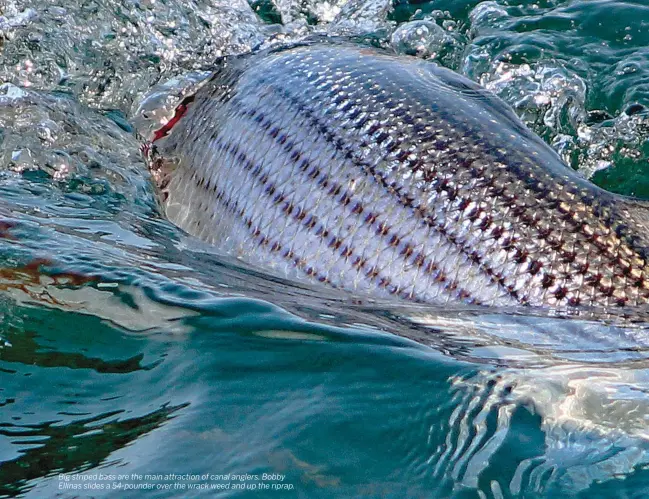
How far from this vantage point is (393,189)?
3.23 meters

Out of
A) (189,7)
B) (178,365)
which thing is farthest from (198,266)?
(189,7)

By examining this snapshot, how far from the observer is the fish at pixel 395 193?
2.91m

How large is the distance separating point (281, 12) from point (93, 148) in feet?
7.21

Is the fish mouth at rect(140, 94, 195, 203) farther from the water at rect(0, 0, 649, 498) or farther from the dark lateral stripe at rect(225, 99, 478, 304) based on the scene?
the dark lateral stripe at rect(225, 99, 478, 304)

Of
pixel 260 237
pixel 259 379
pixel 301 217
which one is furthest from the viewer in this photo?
pixel 260 237

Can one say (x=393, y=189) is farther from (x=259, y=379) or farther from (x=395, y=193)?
(x=259, y=379)

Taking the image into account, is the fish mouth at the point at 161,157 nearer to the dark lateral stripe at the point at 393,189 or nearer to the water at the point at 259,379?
the water at the point at 259,379

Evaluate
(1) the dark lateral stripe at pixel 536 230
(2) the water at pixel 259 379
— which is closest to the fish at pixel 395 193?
(1) the dark lateral stripe at pixel 536 230

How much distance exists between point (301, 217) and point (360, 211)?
0.27 meters

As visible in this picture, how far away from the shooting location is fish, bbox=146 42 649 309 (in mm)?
2910

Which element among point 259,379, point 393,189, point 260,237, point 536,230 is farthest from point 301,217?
point 259,379

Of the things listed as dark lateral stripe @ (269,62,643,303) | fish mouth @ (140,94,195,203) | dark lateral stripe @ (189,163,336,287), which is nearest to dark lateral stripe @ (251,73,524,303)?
dark lateral stripe @ (269,62,643,303)

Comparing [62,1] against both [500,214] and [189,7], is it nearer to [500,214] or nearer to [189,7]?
[189,7]

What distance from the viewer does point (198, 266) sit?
327cm
